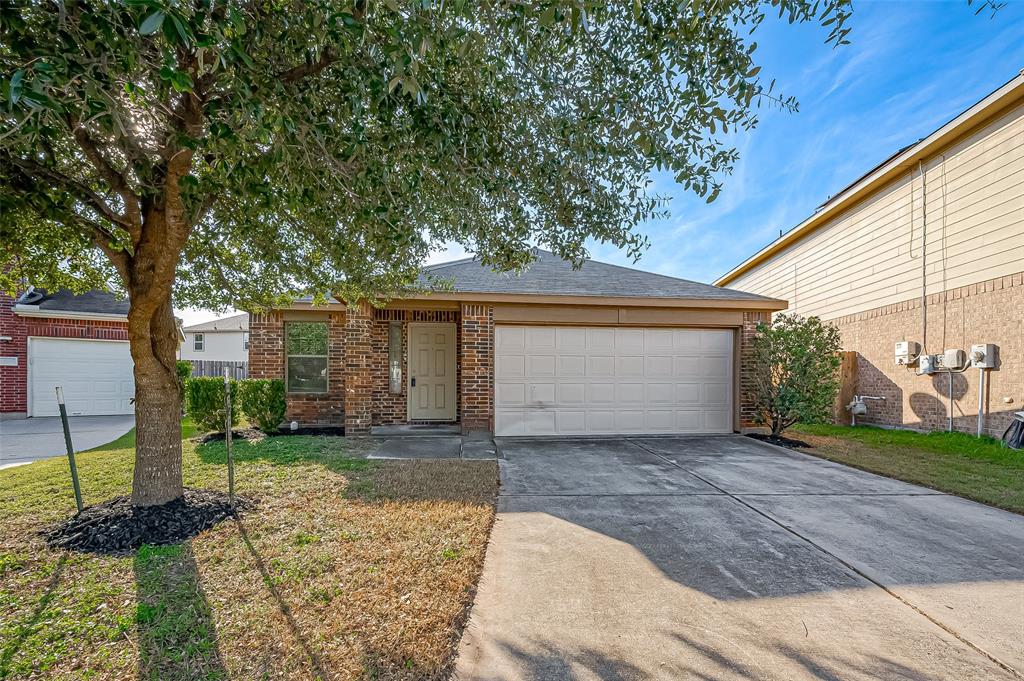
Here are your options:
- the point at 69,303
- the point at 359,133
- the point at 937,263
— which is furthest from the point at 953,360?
the point at 69,303

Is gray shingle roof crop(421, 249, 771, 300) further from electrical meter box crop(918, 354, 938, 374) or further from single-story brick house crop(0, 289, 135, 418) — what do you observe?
single-story brick house crop(0, 289, 135, 418)

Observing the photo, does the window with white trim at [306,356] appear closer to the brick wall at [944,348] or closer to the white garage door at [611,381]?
the white garage door at [611,381]

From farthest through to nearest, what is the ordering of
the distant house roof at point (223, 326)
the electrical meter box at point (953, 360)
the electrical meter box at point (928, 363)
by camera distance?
the distant house roof at point (223, 326), the electrical meter box at point (928, 363), the electrical meter box at point (953, 360)

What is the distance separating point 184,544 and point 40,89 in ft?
10.4

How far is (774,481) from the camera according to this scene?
5438 mm

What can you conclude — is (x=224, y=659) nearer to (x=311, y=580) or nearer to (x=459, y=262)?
(x=311, y=580)

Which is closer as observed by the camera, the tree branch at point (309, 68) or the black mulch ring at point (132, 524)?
the tree branch at point (309, 68)

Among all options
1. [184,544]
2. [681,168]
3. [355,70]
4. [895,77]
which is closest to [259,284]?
[184,544]

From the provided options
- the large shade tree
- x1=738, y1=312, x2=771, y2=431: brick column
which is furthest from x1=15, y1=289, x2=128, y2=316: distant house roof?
x1=738, y1=312, x2=771, y2=431: brick column

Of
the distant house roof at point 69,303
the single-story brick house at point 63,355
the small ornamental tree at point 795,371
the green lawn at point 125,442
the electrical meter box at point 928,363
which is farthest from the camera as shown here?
the distant house roof at point 69,303

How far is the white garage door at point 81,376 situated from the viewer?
11195 mm

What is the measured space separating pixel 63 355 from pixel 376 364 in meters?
9.20

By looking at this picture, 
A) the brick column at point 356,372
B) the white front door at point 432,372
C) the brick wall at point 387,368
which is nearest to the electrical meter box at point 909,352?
the brick wall at point 387,368

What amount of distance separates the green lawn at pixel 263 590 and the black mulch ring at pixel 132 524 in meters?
0.13
